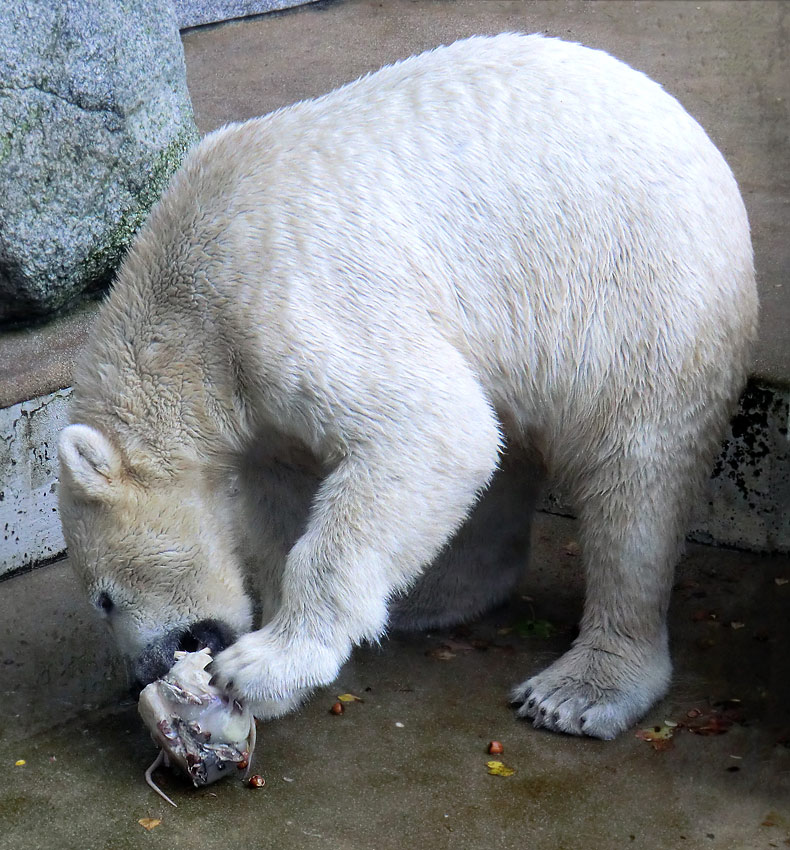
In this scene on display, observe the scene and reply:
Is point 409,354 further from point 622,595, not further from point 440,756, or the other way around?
point 440,756

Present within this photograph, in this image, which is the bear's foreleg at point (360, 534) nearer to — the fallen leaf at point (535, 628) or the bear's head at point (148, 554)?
the bear's head at point (148, 554)

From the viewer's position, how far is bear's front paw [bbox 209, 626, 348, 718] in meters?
2.76

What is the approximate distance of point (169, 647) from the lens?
300 cm

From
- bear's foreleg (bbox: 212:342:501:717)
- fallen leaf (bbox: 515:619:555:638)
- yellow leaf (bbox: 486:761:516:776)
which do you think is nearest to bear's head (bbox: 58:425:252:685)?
bear's foreleg (bbox: 212:342:501:717)

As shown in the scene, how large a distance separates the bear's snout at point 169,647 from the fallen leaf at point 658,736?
3.62ft

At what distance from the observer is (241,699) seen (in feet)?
9.19

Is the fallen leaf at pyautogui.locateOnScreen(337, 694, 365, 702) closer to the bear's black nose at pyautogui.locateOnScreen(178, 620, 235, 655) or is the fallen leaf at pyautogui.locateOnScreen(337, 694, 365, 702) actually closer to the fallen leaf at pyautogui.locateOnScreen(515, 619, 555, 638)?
the bear's black nose at pyautogui.locateOnScreen(178, 620, 235, 655)

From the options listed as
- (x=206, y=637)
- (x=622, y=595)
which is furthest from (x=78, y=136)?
(x=622, y=595)

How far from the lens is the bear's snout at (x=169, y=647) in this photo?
2990 mm

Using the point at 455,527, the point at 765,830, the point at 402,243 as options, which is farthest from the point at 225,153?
the point at 765,830

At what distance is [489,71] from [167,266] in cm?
93

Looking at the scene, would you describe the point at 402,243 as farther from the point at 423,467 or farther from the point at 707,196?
the point at 707,196

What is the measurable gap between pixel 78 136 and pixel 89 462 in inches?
61.3

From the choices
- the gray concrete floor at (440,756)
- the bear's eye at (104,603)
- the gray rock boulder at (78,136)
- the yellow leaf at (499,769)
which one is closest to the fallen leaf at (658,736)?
the gray concrete floor at (440,756)
